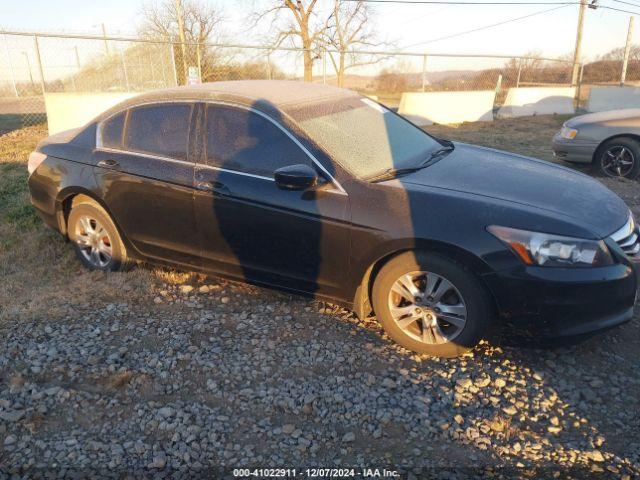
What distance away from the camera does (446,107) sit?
15016mm

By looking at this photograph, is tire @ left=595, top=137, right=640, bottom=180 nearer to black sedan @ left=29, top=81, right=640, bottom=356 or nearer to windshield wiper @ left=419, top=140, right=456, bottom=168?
black sedan @ left=29, top=81, right=640, bottom=356

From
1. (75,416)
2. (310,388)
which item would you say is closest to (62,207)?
(75,416)

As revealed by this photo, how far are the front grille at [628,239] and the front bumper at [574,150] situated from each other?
4.99m

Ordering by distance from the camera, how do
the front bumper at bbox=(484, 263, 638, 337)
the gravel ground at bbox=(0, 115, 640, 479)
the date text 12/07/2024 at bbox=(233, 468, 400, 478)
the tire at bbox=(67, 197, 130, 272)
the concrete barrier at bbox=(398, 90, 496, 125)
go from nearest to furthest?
the date text 12/07/2024 at bbox=(233, 468, 400, 478) → the gravel ground at bbox=(0, 115, 640, 479) → the front bumper at bbox=(484, 263, 638, 337) → the tire at bbox=(67, 197, 130, 272) → the concrete barrier at bbox=(398, 90, 496, 125)

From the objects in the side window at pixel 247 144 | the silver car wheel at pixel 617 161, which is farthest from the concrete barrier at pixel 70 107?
the silver car wheel at pixel 617 161

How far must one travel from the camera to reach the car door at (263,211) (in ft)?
11.1

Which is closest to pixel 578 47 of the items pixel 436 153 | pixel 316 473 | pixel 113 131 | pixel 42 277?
pixel 436 153

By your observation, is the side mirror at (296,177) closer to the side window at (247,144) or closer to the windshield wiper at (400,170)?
the side window at (247,144)

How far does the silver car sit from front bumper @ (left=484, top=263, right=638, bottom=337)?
5422 mm

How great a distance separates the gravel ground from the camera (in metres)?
2.52

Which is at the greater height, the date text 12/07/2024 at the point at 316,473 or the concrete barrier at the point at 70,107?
the concrete barrier at the point at 70,107

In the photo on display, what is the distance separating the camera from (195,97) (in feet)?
12.8

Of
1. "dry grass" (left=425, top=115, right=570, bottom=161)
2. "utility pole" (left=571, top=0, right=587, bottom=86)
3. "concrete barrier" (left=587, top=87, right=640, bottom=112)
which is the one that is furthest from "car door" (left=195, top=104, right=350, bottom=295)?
"utility pole" (left=571, top=0, right=587, bottom=86)

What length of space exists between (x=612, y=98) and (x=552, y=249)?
17.8 meters
